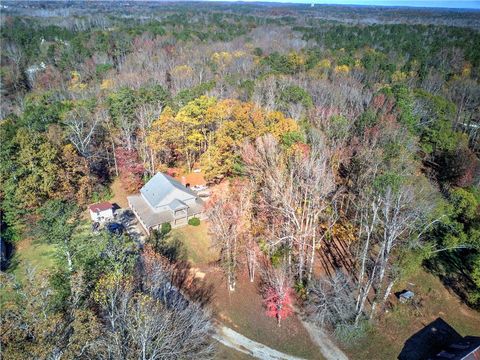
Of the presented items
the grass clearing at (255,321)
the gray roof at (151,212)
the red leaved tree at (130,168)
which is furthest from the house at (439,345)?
the red leaved tree at (130,168)

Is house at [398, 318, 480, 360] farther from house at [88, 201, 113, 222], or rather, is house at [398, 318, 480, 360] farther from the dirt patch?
the dirt patch

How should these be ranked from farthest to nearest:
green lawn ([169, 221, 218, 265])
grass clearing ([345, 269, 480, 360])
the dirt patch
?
the dirt patch
green lawn ([169, 221, 218, 265])
grass clearing ([345, 269, 480, 360])

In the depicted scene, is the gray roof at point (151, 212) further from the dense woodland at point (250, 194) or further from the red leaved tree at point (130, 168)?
the red leaved tree at point (130, 168)

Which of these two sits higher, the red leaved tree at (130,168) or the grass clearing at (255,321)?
the red leaved tree at (130,168)

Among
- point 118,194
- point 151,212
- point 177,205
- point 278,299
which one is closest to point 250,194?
point 177,205

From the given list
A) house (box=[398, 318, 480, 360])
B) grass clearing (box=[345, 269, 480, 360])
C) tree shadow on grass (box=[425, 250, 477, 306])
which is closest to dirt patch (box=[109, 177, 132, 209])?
grass clearing (box=[345, 269, 480, 360])
